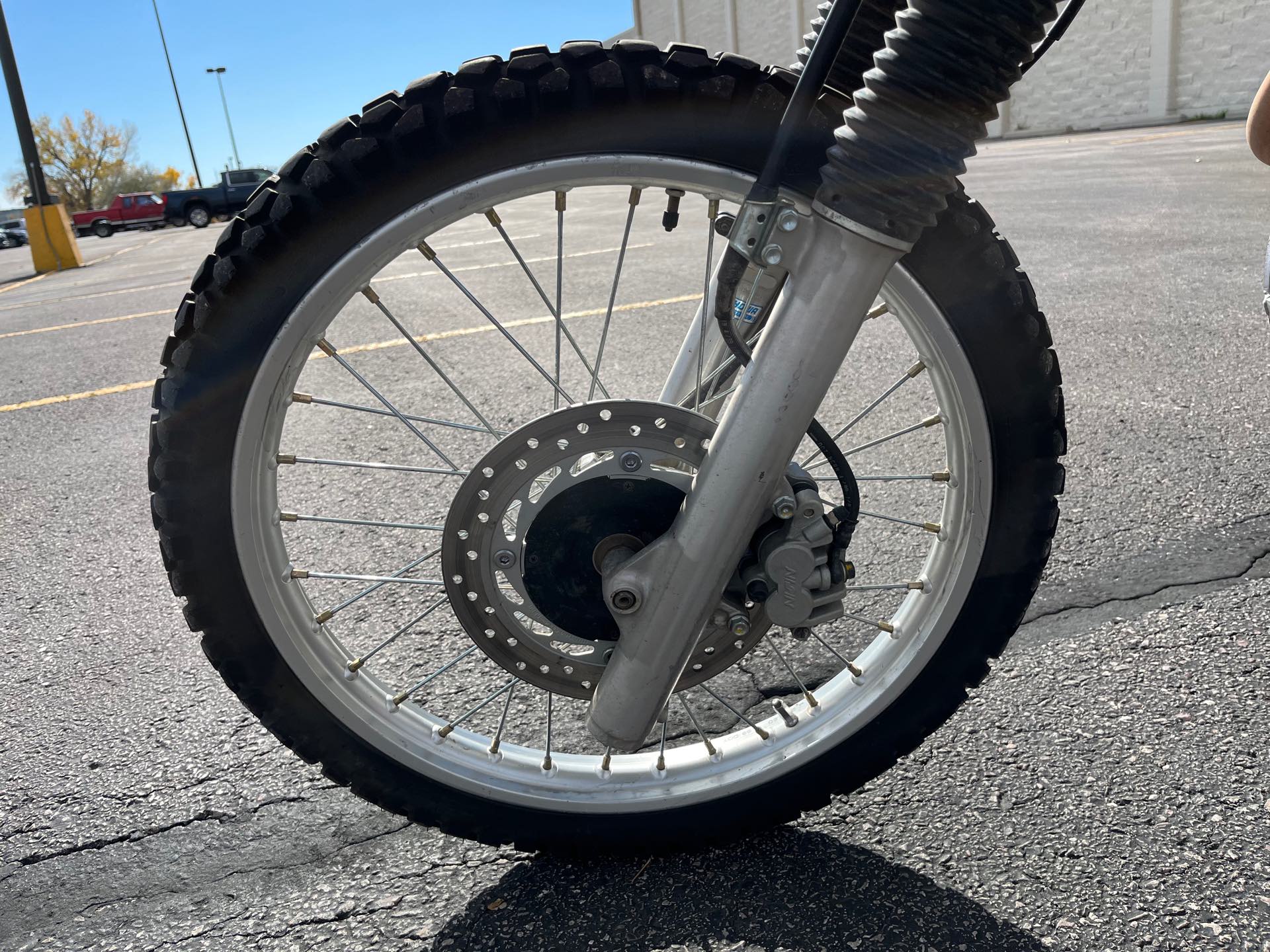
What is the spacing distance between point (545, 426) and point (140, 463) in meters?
3.02

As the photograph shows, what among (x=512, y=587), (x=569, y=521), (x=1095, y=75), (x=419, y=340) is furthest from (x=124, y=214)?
(x=569, y=521)

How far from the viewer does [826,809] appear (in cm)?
168

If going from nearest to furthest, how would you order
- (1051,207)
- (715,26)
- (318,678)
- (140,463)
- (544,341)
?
(318,678)
(140,463)
(544,341)
(1051,207)
(715,26)

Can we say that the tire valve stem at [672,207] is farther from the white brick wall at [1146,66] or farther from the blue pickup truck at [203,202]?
the blue pickup truck at [203,202]

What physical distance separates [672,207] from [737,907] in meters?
1.01

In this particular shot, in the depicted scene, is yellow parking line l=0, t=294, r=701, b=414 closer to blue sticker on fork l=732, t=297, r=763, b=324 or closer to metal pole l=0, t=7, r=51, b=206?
blue sticker on fork l=732, t=297, r=763, b=324

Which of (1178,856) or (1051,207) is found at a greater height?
(1051,207)

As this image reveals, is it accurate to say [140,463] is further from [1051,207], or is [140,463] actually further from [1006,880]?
[1051,207]

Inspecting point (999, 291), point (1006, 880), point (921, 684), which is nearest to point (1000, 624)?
point (921, 684)

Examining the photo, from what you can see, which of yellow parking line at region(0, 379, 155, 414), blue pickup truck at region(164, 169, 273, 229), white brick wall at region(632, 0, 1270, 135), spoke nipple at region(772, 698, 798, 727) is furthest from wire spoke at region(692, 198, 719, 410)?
blue pickup truck at region(164, 169, 273, 229)

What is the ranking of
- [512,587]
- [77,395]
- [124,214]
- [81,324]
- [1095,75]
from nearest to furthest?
[512,587] < [77,395] < [81,324] < [1095,75] < [124,214]

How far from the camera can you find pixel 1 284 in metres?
14.6

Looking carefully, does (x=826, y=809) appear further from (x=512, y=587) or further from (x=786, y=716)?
(x=512, y=587)

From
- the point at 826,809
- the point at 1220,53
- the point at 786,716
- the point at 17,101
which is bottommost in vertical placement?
the point at 826,809
